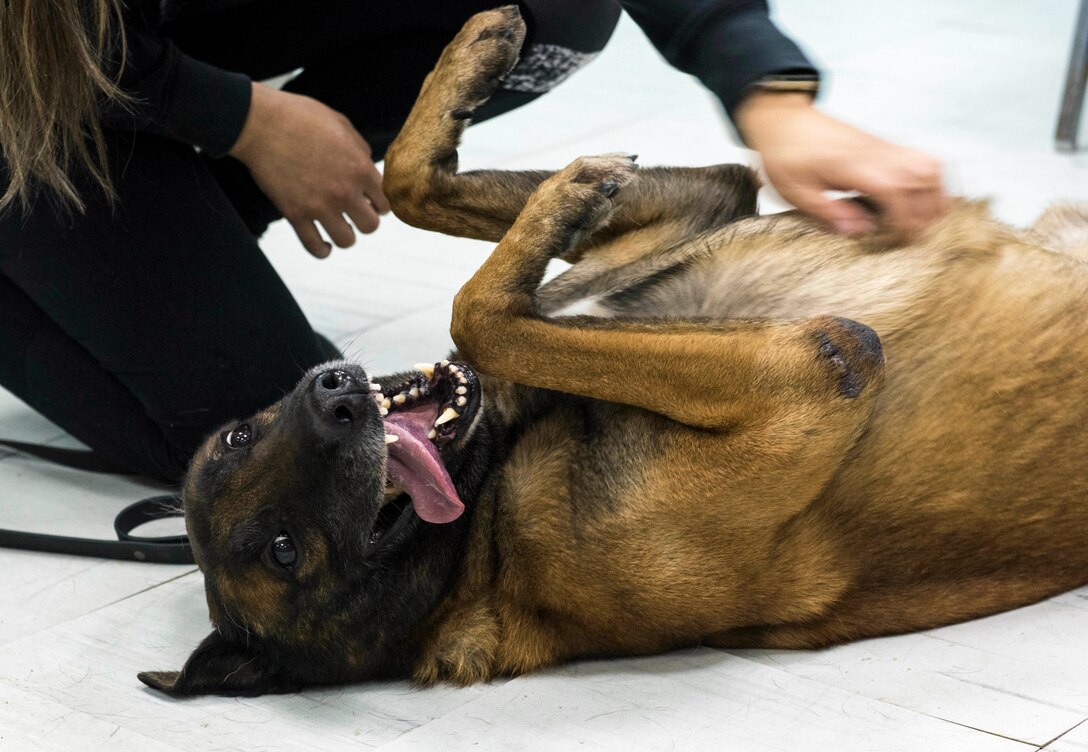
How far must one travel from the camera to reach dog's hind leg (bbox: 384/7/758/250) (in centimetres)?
253

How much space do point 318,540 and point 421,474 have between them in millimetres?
216

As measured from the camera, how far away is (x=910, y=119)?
5094 millimetres

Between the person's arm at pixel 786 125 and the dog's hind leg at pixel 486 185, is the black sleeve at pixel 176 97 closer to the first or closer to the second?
the dog's hind leg at pixel 486 185

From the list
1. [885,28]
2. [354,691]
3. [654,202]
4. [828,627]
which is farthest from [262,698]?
[885,28]

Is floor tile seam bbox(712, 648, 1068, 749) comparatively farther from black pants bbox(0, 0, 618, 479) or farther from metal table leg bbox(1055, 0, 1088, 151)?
metal table leg bbox(1055, 0, 1088, 151)

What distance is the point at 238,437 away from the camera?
2260 millimetres

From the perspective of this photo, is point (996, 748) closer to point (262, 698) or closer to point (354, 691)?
point (354, 691)

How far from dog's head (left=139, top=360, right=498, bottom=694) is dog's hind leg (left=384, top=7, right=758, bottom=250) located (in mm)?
460

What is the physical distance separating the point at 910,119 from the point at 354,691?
3.67m

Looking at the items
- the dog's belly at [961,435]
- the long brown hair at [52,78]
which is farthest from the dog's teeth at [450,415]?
the long brown hair at [52,78]

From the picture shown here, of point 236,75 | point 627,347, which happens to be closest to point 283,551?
point 627,347

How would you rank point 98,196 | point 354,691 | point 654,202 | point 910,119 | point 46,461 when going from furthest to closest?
point 910,119
point 46,461
point 98,196
point 654,202
point 354,691

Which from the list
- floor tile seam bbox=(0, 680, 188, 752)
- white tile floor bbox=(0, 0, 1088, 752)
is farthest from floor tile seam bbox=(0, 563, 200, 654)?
floor tile seam bbox=(0, 680, 188, 752)

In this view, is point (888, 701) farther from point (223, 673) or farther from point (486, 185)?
point (486, 185)
